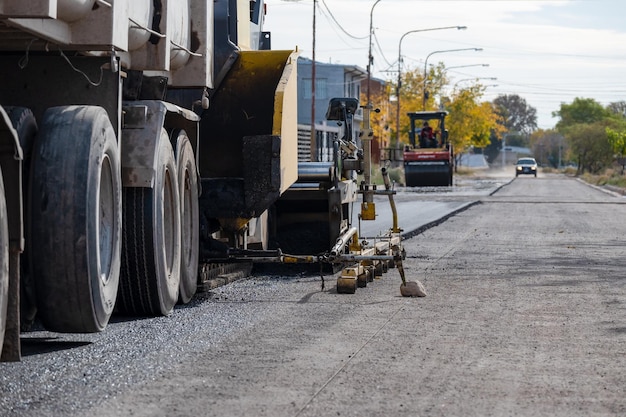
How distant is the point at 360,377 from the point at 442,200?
3167 cm

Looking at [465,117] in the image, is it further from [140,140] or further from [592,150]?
[140,140]

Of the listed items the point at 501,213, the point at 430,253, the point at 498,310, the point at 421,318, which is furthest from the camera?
the point at 501,213

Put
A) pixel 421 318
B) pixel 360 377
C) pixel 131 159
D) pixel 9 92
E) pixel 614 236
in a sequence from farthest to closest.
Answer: pixel 614 236, pixel 421 318, pixel 131 159, pixel 9 92, pixel 360 377

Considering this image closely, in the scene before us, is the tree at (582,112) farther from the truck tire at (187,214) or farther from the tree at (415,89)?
the truck tire at (187,214)

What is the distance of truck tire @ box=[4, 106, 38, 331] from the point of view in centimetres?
718

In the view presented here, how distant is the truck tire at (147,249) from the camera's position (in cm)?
888

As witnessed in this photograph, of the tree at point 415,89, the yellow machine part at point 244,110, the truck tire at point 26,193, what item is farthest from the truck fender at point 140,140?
the tree at point 415,89

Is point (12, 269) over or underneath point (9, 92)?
underneath

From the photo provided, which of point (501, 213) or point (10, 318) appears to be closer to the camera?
point (10, 318)

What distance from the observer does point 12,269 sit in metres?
6.30

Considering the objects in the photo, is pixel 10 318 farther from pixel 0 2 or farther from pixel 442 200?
pixel 442 200

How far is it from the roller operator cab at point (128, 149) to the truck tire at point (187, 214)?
0.06 ft

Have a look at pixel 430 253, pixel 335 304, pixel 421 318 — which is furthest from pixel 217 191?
pixel 430 253

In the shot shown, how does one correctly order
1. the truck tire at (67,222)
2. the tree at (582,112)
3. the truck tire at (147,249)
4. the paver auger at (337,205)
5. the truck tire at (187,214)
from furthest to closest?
the tree at (582,112), the paver auger at (337,205), the truck tire at (187,214), the truck tire at (147,249), the truck tire at (67,222)
